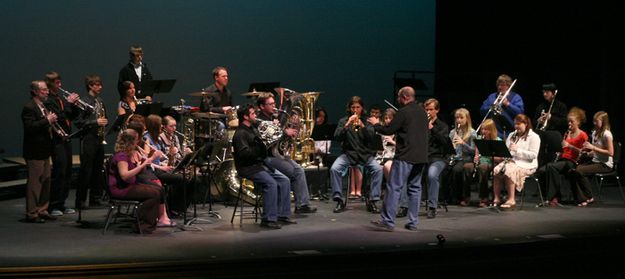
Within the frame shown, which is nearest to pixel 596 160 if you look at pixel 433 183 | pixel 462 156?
pixel 462 156

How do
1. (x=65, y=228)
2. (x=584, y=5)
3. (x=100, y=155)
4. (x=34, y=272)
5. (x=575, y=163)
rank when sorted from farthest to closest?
(x=584, y=5) → (x=575, y=163) → (x=100, y=155) → (x=65, y=228) → (x=34, y=272)

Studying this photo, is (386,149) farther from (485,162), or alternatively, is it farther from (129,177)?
(129,177)

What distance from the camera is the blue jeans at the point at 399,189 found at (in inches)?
317

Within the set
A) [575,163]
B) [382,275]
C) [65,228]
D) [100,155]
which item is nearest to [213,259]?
[382,275]

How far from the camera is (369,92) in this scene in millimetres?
13828

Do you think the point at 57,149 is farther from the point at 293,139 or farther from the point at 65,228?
the point at 293,139

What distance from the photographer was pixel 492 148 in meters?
9.27

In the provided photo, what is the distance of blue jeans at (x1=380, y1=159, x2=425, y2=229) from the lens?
8.06 m

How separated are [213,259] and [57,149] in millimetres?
2943

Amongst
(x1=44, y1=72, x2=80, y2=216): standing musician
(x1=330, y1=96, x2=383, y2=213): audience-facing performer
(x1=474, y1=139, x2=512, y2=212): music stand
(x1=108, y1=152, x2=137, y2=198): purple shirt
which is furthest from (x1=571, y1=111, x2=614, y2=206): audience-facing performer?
(x1=44, y1=72, x2=80, y2=216): standing musician

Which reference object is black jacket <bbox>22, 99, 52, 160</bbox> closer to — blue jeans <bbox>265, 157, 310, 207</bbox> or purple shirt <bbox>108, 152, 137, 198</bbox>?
purple shirt <bbox>108, 152, 137, 198</bbox>

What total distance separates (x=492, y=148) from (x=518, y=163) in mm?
614

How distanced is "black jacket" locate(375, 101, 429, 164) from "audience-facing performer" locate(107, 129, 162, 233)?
7.54 ft

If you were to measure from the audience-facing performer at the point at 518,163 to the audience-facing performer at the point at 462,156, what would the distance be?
0.39 metres
